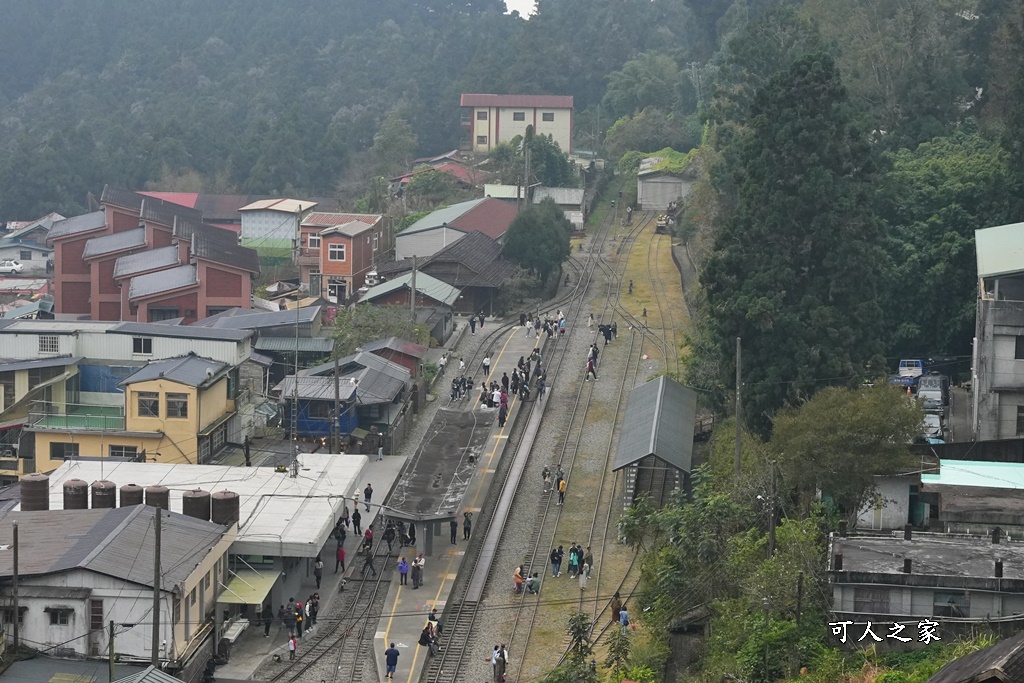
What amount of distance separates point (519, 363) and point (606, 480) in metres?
8.71

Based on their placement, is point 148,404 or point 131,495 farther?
point 148,404

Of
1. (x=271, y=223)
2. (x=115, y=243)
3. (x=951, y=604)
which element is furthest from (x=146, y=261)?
(x=951, y=604)

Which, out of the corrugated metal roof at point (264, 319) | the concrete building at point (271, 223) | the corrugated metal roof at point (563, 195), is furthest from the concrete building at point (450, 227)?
the corrugated metal roof at point (264, 319)

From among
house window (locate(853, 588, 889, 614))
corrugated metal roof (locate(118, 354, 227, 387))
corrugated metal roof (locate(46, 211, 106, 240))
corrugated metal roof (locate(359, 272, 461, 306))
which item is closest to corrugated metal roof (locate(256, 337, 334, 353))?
corrugated metal roof (locate(359, 272, 461, 306))

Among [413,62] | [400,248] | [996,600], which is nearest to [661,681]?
[996,600]

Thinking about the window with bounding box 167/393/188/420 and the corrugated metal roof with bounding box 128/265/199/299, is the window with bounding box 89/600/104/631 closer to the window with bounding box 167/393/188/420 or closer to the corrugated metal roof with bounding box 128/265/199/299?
the window with bounding box 167/393/188/420

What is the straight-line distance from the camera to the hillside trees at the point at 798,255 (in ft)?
128

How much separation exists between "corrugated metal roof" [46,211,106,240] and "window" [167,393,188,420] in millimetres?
27242

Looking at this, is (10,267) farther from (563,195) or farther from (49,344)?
(49,344)

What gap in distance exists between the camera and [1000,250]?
1588 inches

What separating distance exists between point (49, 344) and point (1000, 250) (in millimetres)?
26930

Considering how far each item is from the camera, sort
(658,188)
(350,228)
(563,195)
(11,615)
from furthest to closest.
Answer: (658,188)
(563,195)
(350,228)
(11,615)

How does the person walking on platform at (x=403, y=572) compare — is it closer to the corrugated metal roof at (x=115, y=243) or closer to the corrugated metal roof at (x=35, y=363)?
the corrugated metal roof at (x=35, y=363)

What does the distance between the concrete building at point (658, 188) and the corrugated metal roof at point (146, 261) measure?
1071 inches
